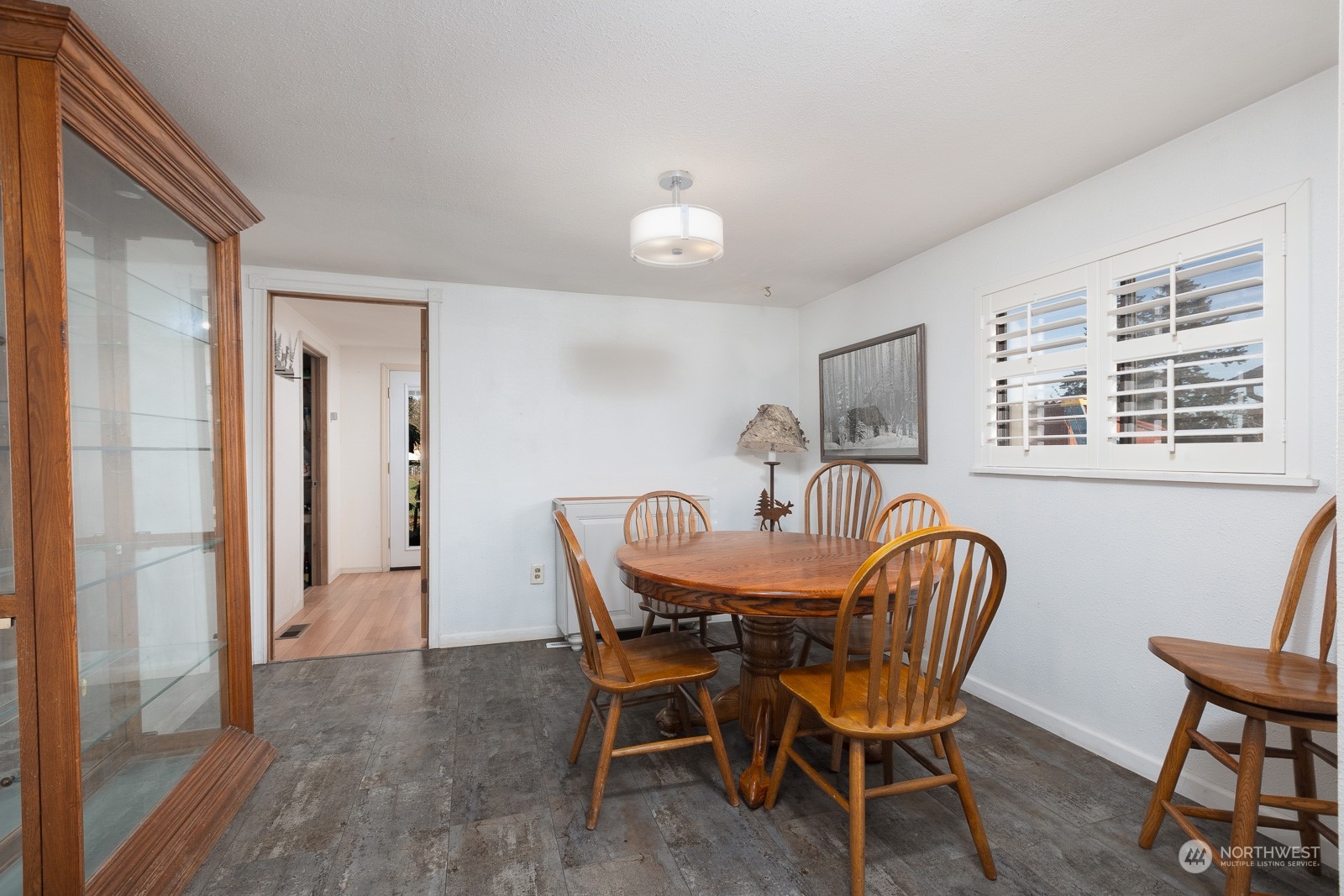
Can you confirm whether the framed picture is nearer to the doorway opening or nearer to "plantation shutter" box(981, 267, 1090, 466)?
"plantation shutter" box(981, 267, 1090, 466)

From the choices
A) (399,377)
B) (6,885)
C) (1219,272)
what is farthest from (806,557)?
(399,377)

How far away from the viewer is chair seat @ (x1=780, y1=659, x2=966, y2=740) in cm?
153

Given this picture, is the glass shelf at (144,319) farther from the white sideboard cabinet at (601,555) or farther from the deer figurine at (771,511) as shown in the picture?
the deer figurine at (771,511)

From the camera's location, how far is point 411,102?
1.80m

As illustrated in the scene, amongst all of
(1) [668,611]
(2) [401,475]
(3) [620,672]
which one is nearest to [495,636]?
(1) [668,611]

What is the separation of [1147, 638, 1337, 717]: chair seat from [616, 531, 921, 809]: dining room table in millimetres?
766

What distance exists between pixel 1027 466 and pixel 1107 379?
1.59ft

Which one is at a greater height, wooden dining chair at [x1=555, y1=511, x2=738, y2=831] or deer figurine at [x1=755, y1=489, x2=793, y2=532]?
deer figurine at [x1=755, y1=489, x2=793, y2=532]

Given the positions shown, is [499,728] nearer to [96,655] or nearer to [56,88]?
[96,655]

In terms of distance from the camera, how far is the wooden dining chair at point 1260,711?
137 cm

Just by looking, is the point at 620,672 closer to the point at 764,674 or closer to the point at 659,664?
the point at 659,664

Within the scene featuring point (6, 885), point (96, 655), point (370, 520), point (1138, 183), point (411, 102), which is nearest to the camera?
point (6, 885)

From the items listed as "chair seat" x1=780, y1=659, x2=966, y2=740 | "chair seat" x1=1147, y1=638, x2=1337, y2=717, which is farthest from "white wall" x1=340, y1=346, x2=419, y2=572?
"chair seat" x1=1147, y1=638, x2=1337, y2=717

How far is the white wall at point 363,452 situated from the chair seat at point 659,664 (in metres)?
4.61
